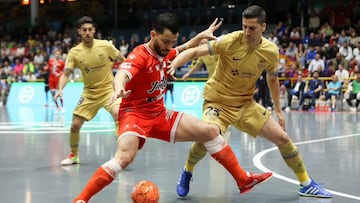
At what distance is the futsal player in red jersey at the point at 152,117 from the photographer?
5.47 metres

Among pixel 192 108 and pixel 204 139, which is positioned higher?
pixel 204 139

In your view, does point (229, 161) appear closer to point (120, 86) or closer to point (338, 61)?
point (120, 86)

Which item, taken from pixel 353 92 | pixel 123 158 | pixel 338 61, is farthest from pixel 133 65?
pixel 338 61

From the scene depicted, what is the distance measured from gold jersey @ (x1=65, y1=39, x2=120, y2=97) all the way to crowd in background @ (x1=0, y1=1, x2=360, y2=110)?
13338 mm

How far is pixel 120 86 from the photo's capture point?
5.23m

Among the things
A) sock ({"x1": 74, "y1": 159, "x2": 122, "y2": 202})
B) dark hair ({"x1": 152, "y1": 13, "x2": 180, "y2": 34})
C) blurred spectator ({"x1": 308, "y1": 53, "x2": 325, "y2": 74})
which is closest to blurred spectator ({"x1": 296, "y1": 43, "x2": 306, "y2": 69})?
blurred spectator ({"x1": 308, "y1": 53, "x2": 325, "y2": 74})

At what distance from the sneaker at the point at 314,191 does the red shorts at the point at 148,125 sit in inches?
59.8

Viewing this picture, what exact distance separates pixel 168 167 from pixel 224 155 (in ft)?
8.14

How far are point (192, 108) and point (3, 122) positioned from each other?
24.9 ft

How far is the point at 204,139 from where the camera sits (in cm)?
601

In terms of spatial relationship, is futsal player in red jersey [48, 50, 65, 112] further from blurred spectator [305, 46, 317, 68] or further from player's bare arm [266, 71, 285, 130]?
player's bare arm [266, 71, 285, 130]

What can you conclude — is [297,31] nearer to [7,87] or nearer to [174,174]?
[7,87]

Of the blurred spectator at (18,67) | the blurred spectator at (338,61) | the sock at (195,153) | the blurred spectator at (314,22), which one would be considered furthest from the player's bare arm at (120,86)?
the blurred spectator at (18,67)

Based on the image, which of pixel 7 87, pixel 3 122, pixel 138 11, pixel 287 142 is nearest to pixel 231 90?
pixel 287 142
